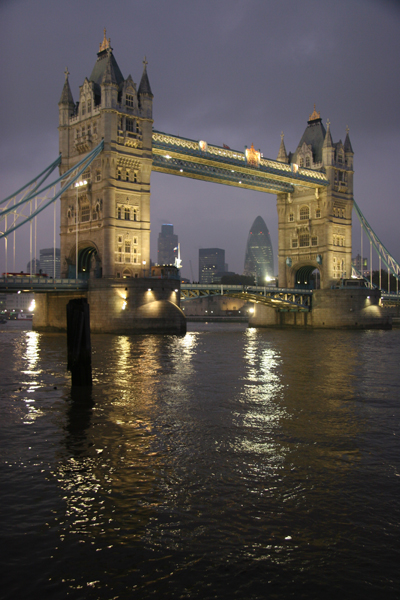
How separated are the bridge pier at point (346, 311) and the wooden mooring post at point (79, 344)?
169 ft

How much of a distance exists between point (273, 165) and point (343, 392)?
54.0 meters

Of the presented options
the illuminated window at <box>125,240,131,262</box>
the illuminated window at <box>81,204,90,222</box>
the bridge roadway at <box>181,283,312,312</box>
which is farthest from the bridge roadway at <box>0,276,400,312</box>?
the illuminated window at <box>81,204,90,222</box>

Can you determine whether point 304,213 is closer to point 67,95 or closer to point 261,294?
point 261,294

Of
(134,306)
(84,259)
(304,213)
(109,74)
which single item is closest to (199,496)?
(134,306)

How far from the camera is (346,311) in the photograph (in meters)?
64.6

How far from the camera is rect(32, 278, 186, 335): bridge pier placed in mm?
45656

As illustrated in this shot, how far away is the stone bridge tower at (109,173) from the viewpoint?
162ft

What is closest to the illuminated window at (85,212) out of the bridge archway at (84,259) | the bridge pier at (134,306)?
the bridge archway at (84,259)

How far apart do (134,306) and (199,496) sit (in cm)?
3890

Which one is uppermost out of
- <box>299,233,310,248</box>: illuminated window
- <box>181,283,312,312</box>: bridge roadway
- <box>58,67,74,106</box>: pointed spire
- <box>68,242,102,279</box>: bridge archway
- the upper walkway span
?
<box>58,67,74,106</box>: pointed spire

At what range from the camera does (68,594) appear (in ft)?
17.2

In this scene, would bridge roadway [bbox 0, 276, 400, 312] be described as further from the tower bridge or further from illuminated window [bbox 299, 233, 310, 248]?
illuminated window [bbox 299, 233, 310, 248]

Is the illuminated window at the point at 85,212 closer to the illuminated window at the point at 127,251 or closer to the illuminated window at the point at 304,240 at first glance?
the illuminated window at the point at 127,251

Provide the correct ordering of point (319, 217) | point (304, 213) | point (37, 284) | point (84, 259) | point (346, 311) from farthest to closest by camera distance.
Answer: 1. point (304, 213)
2. point (319, 217)
3. point (346, 311)
4. point (84, 259)
5. point (37, 284)
